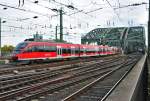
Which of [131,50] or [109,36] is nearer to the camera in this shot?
[131,50]

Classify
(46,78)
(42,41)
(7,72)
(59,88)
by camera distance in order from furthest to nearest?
(42,41) → (7,72) → (46,78) → (59,88)

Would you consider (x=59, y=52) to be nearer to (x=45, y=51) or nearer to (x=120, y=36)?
(x=45, y=51)

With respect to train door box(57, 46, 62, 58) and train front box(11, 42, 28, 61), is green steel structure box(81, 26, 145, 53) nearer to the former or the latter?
train door box(57, 46, 62, 58)

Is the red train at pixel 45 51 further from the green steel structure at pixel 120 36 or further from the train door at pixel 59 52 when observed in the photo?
the green steel structure at pixel 120 36

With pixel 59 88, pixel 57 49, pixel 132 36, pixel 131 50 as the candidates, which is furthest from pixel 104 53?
pixel 132 36

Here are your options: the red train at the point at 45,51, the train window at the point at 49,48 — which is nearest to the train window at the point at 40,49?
the red train at the point at 45,51

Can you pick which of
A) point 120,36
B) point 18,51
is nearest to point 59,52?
point 18,51

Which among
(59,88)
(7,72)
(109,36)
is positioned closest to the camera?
(59,88)

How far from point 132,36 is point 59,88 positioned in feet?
543

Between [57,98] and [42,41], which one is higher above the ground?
[42,41]

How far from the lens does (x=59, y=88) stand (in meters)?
17.5

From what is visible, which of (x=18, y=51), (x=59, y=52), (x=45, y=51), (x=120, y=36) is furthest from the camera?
(x=120, y=36)

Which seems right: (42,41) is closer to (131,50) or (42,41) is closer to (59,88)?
(59,88)

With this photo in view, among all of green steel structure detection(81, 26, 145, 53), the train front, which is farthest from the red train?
green steel structure detection(81, 26, 145, 53)
